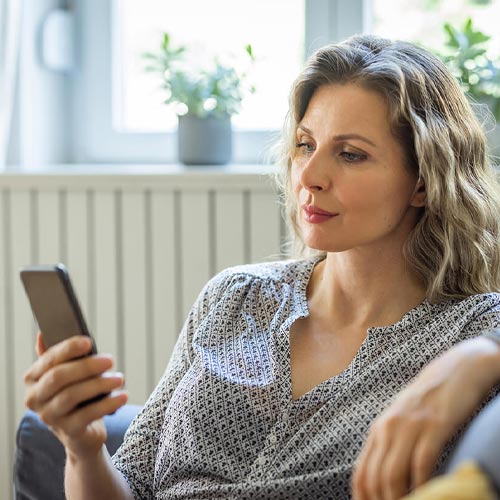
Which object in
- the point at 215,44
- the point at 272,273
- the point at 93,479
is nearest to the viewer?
the point at 93,479

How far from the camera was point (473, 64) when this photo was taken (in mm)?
2209

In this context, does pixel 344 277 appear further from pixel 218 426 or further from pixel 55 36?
pixel 55 36

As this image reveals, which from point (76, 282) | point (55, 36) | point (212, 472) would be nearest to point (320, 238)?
point (212, 472)

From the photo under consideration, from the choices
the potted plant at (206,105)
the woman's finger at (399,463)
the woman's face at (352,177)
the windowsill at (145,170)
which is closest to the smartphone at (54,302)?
the woman's finger at (399,463)

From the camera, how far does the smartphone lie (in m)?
1.06

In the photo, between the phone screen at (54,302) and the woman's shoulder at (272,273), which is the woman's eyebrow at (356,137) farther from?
the phone screen at (54,302)

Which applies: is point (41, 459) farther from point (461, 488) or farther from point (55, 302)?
point (461, 488)

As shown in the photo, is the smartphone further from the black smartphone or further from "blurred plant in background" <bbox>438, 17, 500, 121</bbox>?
"blurred plant in background" <bbox>438, 17, 500, 121</bbox>

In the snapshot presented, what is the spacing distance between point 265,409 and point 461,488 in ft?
1.82

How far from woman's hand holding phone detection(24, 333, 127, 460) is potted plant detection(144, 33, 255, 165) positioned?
4.43 feet

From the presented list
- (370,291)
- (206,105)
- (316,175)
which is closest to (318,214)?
(316,175)

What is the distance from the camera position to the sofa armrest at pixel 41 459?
1.62 meters

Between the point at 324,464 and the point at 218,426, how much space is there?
17 cm

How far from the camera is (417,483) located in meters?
1.05
